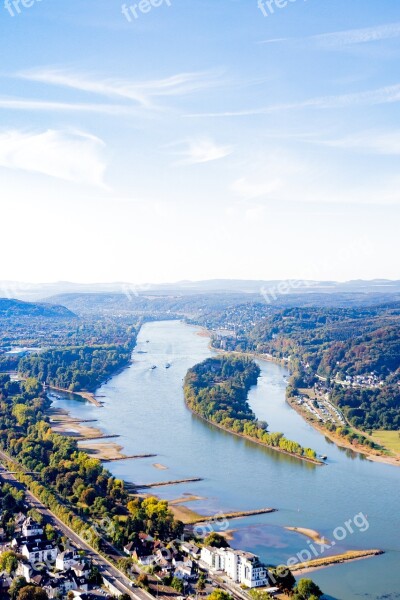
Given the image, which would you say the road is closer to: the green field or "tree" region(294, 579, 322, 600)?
"tree" region(294, 579, 322, 600)

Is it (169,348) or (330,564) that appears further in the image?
(169,348)

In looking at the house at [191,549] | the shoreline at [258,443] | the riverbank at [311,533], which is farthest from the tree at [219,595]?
the shoreline at [258,443]

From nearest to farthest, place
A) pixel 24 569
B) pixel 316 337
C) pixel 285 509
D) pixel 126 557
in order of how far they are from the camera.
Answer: pixel 24 569, pixel 126 557, pixel 285 509, pixel 316 337

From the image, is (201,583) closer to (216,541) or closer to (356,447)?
(216,541)

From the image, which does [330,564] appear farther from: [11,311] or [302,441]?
[11,311]

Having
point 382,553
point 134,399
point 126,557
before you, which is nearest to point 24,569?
point 126,557

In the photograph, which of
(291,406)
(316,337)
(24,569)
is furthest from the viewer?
(316,337)

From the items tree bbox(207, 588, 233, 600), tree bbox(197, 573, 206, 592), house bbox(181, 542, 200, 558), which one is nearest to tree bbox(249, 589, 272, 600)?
tree bbox(207, 588, 233, 600)

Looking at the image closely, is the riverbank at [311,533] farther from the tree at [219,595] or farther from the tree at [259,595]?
the tree at [219,595]
